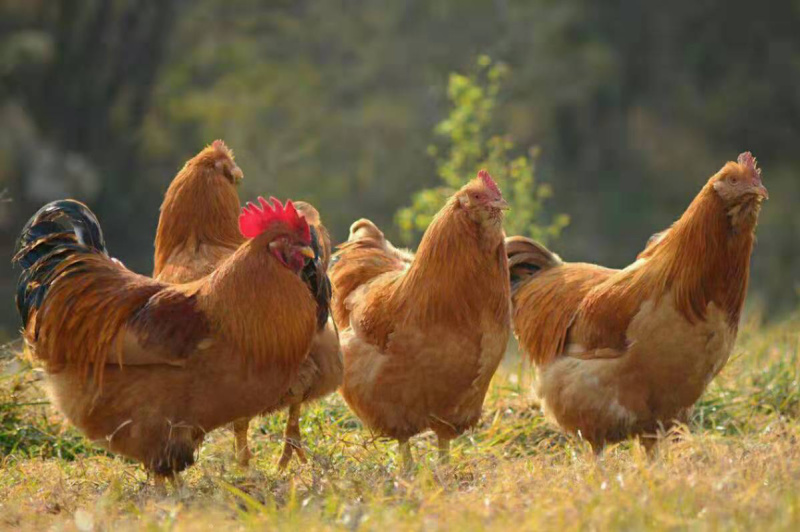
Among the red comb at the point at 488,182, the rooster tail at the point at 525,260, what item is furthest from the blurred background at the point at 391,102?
the red comb at the point at 488,182

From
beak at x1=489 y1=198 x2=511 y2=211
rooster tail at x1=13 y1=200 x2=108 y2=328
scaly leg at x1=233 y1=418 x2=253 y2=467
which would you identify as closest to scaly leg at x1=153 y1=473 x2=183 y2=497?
scaly leg at x1=233 y1=418 x2=253 y2=467

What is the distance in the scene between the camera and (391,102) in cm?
2111

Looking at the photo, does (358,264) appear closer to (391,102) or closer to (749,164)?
(749,164)

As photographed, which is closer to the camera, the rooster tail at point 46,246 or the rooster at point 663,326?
the rooster tail at point 46,246

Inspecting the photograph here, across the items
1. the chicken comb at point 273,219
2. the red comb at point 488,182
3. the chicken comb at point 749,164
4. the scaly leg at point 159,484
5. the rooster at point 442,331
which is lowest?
the scaly leg at point 159,484

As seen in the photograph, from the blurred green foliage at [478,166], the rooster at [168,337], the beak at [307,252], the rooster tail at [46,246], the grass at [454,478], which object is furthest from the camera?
the blurred green foliage at [478,166]

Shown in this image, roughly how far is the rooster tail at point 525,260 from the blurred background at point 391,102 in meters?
10.8

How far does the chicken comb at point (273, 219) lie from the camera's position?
500 centimetres

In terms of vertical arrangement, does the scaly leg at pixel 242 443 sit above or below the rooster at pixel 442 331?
below

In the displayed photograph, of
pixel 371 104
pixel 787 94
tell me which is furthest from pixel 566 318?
pixel 787 94

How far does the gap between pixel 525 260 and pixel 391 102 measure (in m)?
14.8

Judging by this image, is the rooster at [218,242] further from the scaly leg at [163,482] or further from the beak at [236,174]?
the scaly leg at [163,482]

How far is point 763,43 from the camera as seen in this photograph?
22.0m

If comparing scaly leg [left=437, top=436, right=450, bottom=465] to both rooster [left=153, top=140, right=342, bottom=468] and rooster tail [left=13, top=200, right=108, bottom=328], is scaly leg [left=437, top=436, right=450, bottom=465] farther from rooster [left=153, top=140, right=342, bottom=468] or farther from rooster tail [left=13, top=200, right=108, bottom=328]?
rooster tail [left=13, top=200, right=108, bottom=328]
